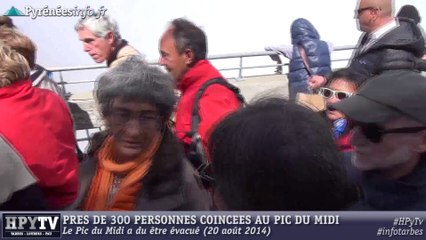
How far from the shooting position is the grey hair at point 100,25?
2283 millimetres

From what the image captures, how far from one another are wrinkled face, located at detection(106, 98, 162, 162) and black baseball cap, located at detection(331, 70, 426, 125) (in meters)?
0.56

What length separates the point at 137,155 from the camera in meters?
1.97

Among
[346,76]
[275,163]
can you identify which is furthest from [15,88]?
[346,76]

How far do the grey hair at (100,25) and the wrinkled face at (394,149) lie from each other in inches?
37.0

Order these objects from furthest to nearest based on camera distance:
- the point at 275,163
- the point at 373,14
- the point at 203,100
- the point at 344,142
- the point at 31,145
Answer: the point at 373,14 < the point at 203,100 < the point at 344,142 < the point at 31,145 < the point at 275,163

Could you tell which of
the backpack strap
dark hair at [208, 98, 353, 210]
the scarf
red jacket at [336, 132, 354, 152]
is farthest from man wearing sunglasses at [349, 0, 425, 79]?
dark hair at [208, 98, 353, 210]

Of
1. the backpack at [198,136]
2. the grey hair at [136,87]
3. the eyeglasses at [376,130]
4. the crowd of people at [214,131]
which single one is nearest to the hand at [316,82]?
the crowd of people at [214,131]

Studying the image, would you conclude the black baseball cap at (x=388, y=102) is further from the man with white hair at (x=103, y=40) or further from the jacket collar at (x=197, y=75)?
the man with white hair at (x=103, y=40)

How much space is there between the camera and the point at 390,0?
2395mm

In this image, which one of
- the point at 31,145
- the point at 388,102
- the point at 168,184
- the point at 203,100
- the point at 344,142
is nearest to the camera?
the point at 388,102

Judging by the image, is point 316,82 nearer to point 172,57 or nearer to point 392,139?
point 172,57

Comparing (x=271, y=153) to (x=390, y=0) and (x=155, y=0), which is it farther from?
(x=390, y=0)

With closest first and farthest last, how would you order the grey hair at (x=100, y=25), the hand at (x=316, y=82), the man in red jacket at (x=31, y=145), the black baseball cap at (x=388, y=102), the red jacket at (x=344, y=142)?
the black baseball cap at (x=388, y=102) → the man in red jacket at (x=31, y=145) → the red jacket at (x=344, y=142) → the grey hair at (x=100, y=25) → the hand at (x=316, y=82)

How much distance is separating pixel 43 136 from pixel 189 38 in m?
0.62
